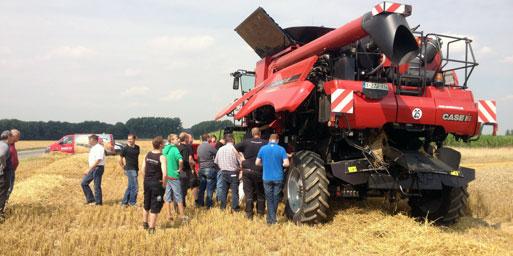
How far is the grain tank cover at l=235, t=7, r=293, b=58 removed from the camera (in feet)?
31.6

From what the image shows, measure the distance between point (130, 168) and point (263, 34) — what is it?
12.7 feet

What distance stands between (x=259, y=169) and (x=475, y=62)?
12.6 feet

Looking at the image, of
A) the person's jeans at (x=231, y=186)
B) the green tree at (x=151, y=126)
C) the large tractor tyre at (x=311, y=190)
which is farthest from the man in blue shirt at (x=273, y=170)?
the green tree at (x=151, y=126)

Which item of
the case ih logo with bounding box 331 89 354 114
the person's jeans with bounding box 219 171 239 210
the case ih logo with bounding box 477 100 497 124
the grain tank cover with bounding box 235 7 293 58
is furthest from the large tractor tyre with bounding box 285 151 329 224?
the grain tank cover with bounding box 235 7 293 58

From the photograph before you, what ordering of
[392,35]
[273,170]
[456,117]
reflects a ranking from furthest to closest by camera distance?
[273,170]
[456,117]
[392,35]

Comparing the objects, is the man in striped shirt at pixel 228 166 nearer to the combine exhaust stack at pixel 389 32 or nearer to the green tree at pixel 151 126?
the combine exhaust stack at pixel 389 32

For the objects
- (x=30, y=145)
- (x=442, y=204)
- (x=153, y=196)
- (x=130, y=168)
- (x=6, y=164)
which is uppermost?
(x=6, y=164)

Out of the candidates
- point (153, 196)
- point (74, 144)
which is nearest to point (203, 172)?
point (153, 196)

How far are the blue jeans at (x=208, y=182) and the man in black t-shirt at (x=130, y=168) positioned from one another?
4.22ft

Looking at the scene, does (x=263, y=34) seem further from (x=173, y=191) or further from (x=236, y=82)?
(x=173, y=191)

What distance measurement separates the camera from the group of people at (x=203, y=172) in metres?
7.30

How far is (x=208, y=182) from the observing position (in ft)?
31.6

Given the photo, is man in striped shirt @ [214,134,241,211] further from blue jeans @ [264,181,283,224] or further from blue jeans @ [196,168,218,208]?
blue jeans @ [264,181,283,224]

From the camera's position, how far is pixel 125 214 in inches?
335
